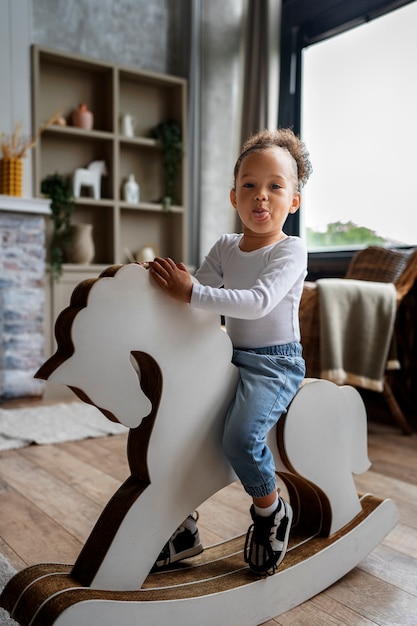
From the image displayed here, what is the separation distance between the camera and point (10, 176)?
127 inches

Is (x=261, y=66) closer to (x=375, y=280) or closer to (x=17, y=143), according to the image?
(x=17, y=143)

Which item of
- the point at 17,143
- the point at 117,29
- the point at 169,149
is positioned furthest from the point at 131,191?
the point at 117,29

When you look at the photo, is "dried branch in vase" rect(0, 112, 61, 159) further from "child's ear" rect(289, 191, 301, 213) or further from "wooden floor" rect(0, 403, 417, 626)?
"child's ear" rect(289, 191, 301, 213)

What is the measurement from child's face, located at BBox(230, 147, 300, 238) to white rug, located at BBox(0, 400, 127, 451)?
149 cm

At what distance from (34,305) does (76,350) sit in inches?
97.3

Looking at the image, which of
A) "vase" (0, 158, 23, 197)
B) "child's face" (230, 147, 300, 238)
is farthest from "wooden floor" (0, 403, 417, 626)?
"vase" (0, 158, 23, 197)

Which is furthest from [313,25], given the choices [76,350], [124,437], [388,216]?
[76,350]

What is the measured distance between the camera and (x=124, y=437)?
2.47 metres

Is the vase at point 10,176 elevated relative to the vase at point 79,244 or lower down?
elevated

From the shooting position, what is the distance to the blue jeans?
3.58 feet

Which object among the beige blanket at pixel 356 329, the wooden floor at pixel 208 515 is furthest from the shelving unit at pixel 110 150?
the beige blanket at pixel 356 329

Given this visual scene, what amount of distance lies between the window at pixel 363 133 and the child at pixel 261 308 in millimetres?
2032

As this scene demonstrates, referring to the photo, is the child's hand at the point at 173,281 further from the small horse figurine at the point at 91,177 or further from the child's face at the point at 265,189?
the small horse figurine at the point at 91,177

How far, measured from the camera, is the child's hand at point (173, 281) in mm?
1047
